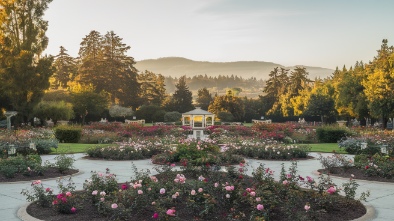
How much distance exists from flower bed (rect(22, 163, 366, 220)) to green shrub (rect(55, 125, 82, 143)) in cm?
1706

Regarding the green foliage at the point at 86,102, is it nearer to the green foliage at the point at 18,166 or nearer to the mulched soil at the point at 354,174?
the green foliage at the point at 18,166

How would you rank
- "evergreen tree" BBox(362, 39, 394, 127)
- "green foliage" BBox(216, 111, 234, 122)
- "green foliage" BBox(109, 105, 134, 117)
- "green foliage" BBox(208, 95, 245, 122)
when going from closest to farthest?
"evergreen tree" BBox(362, 39, 394, 127) → "green foliage" BBox(216, 111, 234, 122) → "green foliage" BBox(109, 105, 134, 117) → "green foliage" BBox(208, 95, 245, 122)

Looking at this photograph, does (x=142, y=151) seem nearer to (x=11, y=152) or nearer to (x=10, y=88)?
(x=11, y=152)

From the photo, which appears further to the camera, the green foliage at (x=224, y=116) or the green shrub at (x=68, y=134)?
the green foliage at (x=224, y=116)

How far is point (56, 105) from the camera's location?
37156mm

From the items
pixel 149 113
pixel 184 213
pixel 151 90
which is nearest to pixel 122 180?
pixel 184 213

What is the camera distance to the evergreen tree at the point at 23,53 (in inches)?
1198

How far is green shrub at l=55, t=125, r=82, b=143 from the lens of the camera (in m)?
23.9

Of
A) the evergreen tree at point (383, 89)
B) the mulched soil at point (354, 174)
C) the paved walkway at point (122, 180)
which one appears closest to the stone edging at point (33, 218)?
the paved walkway at point (122, 180)

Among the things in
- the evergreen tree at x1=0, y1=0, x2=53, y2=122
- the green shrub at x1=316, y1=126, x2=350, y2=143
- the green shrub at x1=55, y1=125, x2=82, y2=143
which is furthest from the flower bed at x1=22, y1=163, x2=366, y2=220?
the evergreen tree at x1=0, y1=0, x2=53, y2=122

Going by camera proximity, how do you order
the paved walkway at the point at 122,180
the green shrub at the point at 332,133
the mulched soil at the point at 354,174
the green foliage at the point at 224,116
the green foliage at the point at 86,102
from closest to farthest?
the paved walkway at the point at 122,180, the mulched soil at the point at 354,174, the green shrub at the point at 332,133, the green foliage at the point at 86,102, the green foliage at the point at 224,116

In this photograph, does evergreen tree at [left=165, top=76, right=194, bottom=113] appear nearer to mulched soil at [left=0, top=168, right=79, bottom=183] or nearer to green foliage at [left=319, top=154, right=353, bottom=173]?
mulched soil at [left=0, top=168, right=79, bottom=183]

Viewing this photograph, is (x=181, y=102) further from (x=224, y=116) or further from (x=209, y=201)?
(x=209, y=201)

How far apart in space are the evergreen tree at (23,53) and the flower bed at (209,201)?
25.5 meters
